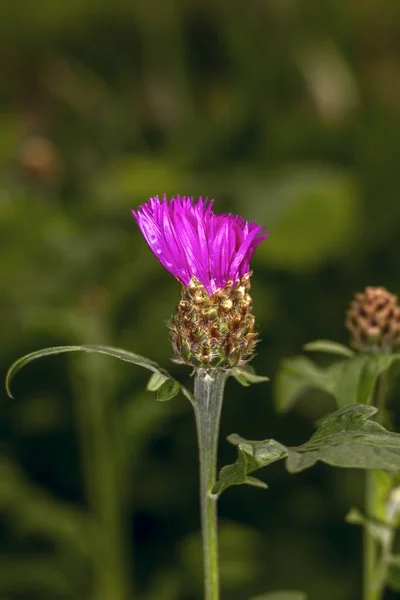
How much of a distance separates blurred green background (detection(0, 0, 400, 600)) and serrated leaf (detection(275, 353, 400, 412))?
22.9 inches

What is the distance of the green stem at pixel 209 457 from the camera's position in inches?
18.1

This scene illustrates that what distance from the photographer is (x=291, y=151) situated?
2.14 m

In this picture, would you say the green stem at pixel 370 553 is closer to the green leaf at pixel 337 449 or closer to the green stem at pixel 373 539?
the green stem at pixel 373 539

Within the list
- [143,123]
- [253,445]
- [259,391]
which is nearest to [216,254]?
[253,445]

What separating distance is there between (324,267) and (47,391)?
0.65 metres

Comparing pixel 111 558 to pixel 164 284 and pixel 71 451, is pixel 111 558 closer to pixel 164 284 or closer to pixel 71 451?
pixel 71 451

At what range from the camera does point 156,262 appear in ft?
4.55

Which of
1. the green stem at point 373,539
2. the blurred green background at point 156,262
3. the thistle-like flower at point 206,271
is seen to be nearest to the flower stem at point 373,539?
the green stem at point 373,539

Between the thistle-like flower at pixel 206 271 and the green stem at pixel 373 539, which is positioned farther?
the green stem at pixel 373 539

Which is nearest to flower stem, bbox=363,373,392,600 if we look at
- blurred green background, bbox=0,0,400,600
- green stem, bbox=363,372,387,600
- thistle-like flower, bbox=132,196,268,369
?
green stem, bbox=363,372,387,600

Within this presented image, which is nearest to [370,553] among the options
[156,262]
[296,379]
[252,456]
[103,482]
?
[296,379]

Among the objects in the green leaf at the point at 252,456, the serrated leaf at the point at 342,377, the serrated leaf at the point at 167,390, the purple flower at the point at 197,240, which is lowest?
the green leaf at the point at 252,456

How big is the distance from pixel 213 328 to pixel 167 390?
0.05m

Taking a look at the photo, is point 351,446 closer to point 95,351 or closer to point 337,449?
point 337,449
